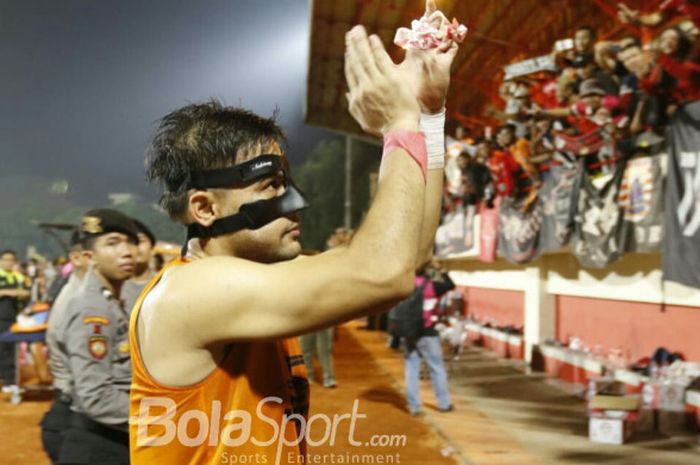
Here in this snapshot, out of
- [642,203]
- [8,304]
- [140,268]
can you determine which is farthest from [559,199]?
[8,304]

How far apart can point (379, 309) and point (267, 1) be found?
2577 centimetres

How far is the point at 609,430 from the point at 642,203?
2.57 meters

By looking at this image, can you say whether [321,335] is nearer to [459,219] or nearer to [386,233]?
[459,219]

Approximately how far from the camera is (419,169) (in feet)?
5.04

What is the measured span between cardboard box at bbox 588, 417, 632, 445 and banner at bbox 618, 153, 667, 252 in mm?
1954

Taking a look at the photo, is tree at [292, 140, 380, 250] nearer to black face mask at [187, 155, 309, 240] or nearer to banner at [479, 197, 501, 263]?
banner at [479, 197, 501, 263]

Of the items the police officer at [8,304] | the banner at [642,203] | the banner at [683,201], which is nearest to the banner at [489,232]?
the banner at [642,203]

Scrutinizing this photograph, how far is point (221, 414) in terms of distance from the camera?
1632mm

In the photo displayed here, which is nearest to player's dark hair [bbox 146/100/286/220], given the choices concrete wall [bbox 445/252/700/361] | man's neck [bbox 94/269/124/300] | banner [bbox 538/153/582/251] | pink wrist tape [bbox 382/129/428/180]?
pink wrist tape [bbox 382/129/428/180]

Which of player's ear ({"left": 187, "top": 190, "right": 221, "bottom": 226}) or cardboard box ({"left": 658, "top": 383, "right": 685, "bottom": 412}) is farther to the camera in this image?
cardboard box ({"left": 658, "top": 383, "right": 685, "bottom": 412})

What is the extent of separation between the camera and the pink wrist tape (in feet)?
5.07

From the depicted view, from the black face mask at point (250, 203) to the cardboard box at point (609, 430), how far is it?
6251 mm

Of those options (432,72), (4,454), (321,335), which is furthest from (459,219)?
(432,72)

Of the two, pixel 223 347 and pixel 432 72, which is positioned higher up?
pixel 432 72
